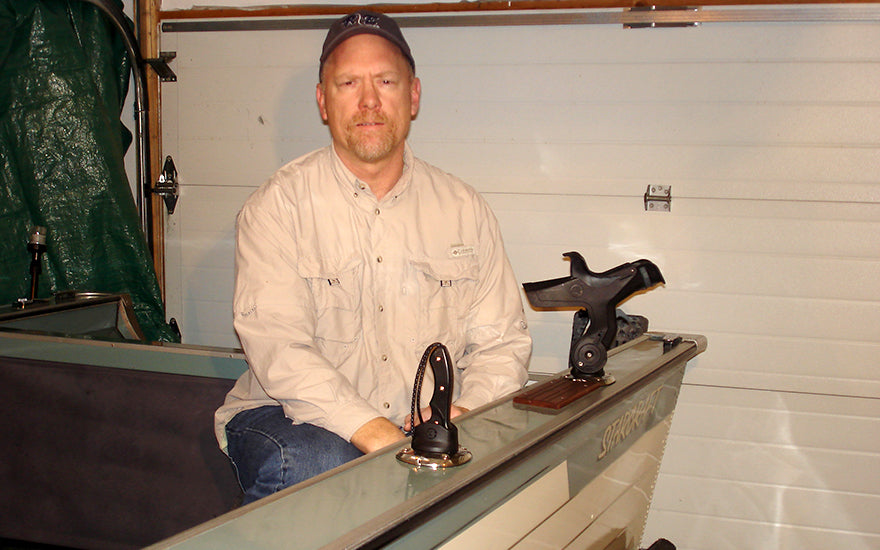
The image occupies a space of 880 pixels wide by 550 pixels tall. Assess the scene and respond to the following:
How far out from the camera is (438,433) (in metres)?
1.18

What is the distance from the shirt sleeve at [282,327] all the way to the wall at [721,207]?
1.66 m

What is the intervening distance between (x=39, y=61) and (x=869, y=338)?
12.6 feet

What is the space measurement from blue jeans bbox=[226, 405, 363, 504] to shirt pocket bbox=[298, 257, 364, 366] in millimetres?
220

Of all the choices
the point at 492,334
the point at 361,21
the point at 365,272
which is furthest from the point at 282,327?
the point at 361,21

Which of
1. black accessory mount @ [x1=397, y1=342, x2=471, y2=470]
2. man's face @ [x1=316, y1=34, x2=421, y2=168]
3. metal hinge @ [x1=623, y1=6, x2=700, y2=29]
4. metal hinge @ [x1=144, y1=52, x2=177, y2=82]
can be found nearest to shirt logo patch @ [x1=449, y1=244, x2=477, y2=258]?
man's face @ [x1=316, y1=34, x2=421, y2=168]

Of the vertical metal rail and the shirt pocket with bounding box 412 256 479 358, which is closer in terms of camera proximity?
the shirt pocket with bounding box 412 256 479 358

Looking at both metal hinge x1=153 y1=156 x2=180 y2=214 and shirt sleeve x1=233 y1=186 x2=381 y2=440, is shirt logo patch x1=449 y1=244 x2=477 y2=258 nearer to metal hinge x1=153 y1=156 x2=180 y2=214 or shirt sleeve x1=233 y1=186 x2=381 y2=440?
shirt sleeve x1=233 y1=186 x2=381 y2=440

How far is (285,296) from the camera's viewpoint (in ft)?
6.10

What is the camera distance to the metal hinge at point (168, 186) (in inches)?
A: 147

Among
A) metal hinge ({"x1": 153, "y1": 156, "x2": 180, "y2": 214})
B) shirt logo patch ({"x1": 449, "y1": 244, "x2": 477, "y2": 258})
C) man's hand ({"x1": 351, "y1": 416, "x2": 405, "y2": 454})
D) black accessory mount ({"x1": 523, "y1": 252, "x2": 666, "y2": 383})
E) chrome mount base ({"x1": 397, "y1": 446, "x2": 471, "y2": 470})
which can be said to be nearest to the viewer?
chrome mount base ({"x1": 397, "y1": 446, "x2": 471, "y2": 470})

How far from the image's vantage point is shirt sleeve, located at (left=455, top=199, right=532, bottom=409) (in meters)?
2.01

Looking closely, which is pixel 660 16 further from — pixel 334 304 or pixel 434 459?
pixel 434 459

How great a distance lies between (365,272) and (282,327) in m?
0.30

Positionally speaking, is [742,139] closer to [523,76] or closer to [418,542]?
[523,76]
